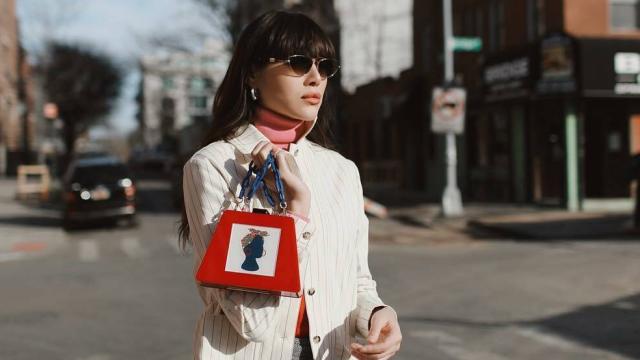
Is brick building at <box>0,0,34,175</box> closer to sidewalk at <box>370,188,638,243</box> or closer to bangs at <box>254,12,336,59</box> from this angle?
sidewalk at <box>370,188,638,243</box>

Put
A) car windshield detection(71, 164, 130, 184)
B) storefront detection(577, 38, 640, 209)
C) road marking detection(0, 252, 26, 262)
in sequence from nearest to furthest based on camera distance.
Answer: road marking detection(0, 252, 26, 262)
car windshield detection(71, 164, 130, 184)
storefront detection(577, 38, 640, 209)

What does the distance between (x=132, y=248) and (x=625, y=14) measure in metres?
13.5

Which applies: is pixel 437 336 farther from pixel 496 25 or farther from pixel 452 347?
pixel 496 25

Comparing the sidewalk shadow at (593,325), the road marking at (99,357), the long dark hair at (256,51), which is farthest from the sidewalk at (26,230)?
the long dark hair at (256,51)

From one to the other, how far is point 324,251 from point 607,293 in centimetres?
732

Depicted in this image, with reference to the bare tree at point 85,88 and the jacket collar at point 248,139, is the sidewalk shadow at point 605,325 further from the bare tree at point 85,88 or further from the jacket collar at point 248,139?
the bare tree at point 85,88

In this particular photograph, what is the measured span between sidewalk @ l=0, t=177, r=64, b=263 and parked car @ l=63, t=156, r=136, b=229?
0.71 meters

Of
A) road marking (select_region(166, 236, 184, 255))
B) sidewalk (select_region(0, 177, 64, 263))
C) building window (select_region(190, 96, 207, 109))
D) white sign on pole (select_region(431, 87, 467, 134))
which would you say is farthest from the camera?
building window (select_region(190, 96, 207, 109))

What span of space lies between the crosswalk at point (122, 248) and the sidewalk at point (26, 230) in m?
0.70

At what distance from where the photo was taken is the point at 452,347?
20.9ft

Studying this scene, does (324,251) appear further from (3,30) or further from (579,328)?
(3,30)

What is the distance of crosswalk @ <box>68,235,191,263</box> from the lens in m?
13.6

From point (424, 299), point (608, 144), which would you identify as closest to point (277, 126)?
point (424, 299)

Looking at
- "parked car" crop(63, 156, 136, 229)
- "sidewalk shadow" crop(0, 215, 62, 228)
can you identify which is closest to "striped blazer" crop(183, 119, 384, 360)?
"parked car" crop(63, 156, 136, 229)
